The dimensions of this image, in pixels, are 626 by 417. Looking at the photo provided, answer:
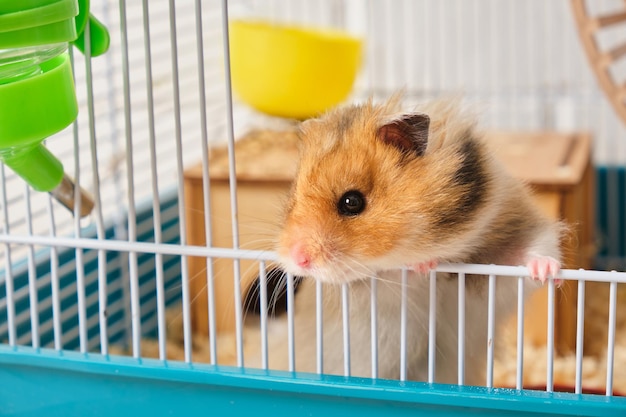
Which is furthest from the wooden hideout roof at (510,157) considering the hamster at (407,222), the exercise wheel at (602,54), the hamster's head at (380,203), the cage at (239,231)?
the hamster's head at (380,203)

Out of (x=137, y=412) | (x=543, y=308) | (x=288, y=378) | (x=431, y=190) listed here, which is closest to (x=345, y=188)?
(x=431, y=190)

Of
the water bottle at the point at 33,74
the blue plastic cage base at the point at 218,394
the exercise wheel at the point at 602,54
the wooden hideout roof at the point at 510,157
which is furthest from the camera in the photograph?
the wooden hideout roof at the point at 510,157

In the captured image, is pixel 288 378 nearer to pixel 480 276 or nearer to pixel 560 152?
pixel 480 276

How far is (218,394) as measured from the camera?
112 centimetres

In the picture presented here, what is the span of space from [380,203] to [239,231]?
2.46 feet

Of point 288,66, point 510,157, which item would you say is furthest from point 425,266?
point 288,66

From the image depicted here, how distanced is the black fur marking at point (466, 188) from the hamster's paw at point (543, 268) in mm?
99

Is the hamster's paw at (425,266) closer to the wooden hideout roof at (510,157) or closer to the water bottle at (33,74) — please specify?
the water bottle at (33,74)

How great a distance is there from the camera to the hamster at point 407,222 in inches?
42.4

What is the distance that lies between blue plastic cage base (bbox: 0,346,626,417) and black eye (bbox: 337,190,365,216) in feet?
0.65

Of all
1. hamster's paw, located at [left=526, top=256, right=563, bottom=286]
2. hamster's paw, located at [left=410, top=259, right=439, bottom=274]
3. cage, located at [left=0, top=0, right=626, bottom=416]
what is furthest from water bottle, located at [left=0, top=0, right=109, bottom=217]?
hamster's paw, located at [left=526, top=256, right=563, bottom=286]

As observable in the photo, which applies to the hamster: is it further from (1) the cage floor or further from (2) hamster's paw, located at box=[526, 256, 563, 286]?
(1) the cage floor

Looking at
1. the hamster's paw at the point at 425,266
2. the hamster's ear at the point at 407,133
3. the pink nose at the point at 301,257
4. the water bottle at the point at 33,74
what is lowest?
the hamster's paw at the point at 425,266

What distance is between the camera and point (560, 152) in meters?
2.16
